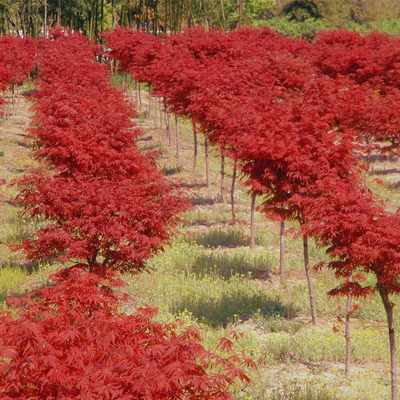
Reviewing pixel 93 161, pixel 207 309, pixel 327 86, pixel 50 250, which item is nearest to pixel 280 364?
pixel 207 309

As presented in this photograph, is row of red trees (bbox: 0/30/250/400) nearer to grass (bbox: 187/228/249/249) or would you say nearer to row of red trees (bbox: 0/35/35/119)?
grass (bbox: 187/228/249/249)

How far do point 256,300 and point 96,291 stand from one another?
21.0ft

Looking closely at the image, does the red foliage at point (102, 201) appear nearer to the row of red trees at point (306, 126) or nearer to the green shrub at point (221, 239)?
the row of red trees at point (306, 126)

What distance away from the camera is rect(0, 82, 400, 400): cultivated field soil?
1060 cm

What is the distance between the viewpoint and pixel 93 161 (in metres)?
14.0

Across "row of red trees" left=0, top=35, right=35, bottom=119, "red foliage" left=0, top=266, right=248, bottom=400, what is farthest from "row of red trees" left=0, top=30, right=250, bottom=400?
"row of red trees" left=0, top=35, right=35, bottom=119

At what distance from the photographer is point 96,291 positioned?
8.77m

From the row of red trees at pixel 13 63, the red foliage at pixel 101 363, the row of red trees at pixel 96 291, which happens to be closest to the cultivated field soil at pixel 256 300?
the row of red trees at pixel 96 291

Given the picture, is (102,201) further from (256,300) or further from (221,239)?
(221,239)

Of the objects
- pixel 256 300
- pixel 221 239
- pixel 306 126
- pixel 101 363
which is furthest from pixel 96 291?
pixel 221 239

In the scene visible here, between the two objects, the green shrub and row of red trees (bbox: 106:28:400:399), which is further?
the green shrub

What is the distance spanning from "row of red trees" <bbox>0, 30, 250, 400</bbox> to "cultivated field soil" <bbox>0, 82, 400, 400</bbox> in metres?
0.95

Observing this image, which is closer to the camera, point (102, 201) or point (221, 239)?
point (102, 201)

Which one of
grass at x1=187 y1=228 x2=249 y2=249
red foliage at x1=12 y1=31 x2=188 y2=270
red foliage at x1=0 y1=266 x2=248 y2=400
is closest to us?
red foliage at x1=0 y1=266 x2=248 y2=400
